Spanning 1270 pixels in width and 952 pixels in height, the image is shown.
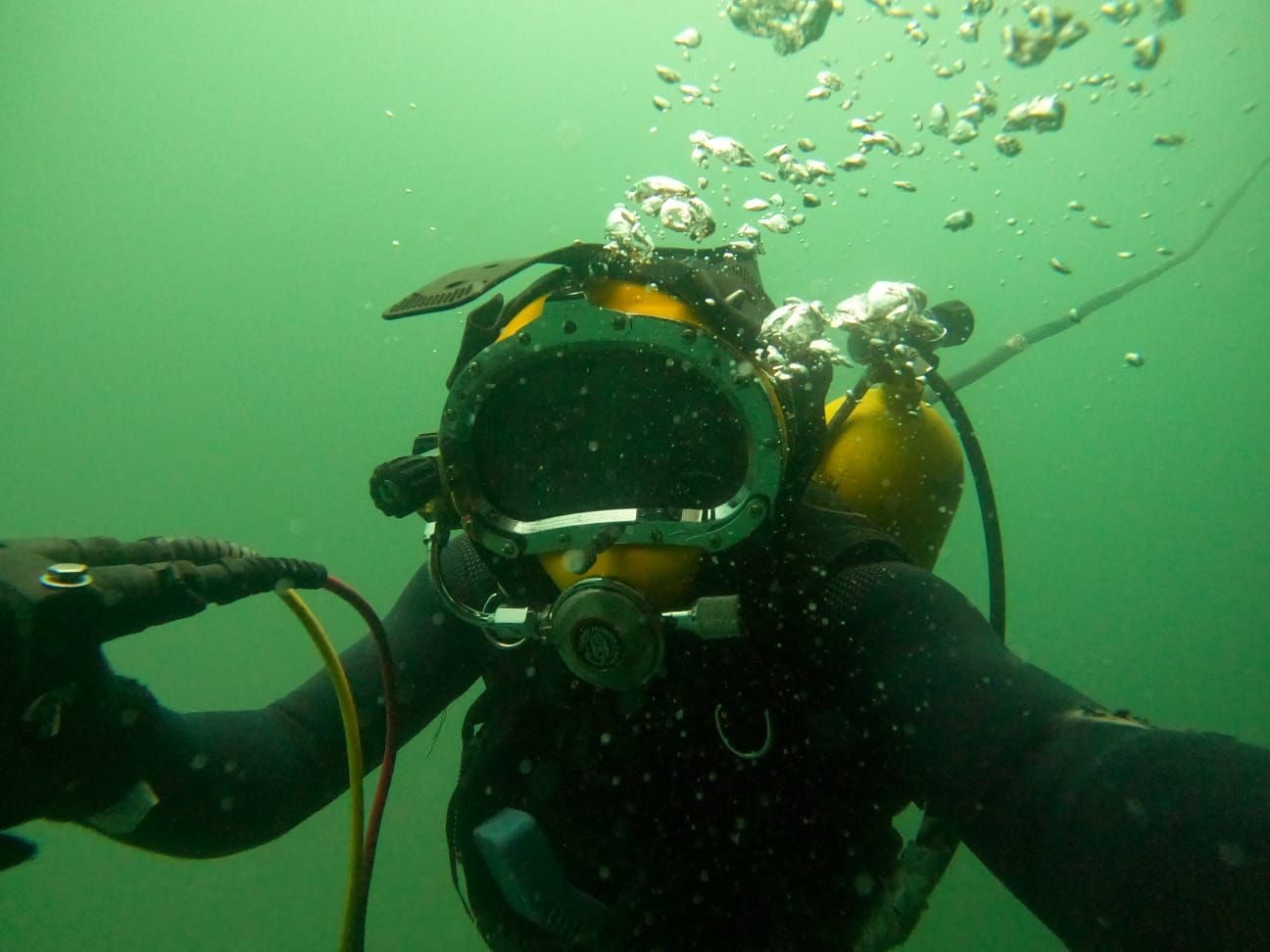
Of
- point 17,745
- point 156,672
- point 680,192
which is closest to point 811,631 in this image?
point 17,745

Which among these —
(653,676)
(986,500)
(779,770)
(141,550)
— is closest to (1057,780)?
(779,770)

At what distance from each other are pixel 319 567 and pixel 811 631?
1.18 m

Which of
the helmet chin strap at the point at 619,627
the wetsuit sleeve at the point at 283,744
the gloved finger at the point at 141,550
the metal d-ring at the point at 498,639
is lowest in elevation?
the wetsuit sleeve at the point at 283,744

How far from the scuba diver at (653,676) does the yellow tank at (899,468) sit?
0.52 feet

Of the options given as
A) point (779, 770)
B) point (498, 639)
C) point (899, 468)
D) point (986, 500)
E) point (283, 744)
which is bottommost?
point (283, 744)

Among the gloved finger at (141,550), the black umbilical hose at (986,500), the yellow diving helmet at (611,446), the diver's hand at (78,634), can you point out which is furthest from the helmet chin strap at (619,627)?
the black umbilical hose at (986,500)

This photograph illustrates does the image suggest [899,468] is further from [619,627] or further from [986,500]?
[619,627]

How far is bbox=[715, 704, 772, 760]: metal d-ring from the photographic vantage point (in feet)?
5.96

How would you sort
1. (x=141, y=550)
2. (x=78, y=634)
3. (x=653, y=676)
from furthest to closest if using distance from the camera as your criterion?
(x=653, y=676) → (x=141, y=550) → (x=78, y=634)

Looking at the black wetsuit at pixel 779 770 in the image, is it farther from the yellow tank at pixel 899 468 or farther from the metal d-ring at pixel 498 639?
the yellow tank at pixel 899 468

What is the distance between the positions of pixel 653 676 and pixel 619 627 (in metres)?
0.16

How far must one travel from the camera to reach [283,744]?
2.21 m

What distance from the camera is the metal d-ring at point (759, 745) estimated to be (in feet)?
5.96

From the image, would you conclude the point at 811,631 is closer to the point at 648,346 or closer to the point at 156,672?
the point at 648,346
